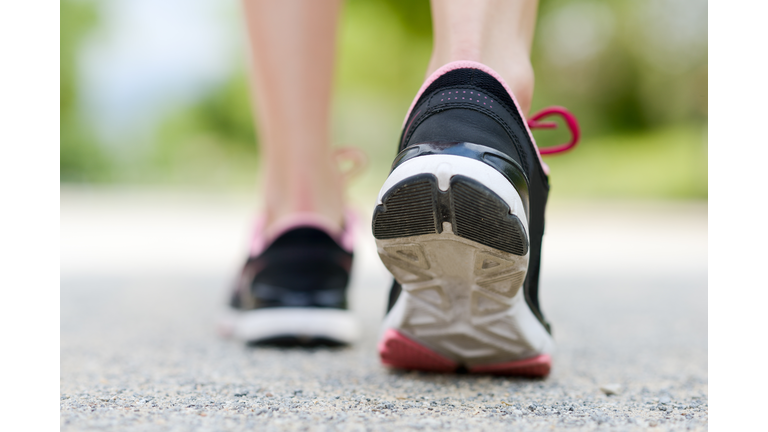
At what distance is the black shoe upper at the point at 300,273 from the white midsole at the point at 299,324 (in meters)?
0.01

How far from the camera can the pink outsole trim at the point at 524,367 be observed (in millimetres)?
744

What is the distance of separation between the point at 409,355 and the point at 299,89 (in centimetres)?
47

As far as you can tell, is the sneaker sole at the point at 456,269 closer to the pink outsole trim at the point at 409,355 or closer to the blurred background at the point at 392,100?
the pink outsole trim at the point at 409,355

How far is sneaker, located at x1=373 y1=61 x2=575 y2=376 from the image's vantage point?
1.90 feet

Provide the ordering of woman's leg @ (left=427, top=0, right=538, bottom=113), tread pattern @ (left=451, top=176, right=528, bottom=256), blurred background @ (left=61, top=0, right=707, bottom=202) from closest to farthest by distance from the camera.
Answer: tread pattern @ (left=451, top=176, right=528, bottom=256) < woman's leg @ (left=427, top=0, right=538, bottom=113) < blurred background @ (left=61, top=0, right=707, bottom=202)

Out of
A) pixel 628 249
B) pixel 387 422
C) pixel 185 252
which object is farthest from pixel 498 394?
pixel 628 249

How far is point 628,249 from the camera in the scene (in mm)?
3088

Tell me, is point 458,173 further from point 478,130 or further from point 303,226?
point 303,226

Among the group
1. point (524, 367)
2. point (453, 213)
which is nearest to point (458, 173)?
point (453, 213)

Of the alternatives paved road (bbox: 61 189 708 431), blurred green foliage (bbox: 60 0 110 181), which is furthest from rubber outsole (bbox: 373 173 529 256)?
blurred green foliage (bbox: 60 0 110 181)

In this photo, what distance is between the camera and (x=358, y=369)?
2.70 ft

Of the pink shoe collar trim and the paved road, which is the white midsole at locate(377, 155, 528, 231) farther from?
the pink shoe collar trim

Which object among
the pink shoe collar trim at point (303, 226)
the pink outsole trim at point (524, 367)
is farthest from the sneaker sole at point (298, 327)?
the pink outsole trim at point (524, 367)

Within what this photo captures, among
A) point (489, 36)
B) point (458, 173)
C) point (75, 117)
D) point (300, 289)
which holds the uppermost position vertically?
point (75, 117)
